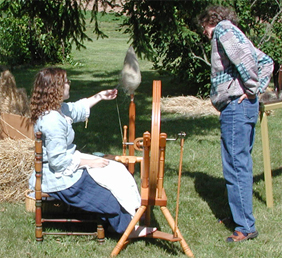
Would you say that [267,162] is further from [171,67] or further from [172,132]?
[171,67]

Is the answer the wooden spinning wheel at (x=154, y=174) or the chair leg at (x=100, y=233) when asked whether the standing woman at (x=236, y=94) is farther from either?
the chair leg at (x=100, y=233)

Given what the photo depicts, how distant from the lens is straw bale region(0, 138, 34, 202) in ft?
13.5

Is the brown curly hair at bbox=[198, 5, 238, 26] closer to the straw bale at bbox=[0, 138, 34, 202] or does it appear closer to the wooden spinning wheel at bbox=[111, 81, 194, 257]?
the wooden spinning wheel at bbox=[111, 81, 194, 257]

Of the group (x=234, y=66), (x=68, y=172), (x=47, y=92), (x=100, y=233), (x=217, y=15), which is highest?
(x=217, y=15)

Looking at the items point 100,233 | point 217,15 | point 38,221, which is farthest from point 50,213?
point 217,15

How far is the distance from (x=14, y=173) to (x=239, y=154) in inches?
84.1

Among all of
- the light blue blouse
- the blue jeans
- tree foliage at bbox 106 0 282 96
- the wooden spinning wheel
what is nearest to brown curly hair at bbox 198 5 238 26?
the blue jeans

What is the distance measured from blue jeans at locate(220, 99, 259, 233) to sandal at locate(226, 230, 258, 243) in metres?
0.03

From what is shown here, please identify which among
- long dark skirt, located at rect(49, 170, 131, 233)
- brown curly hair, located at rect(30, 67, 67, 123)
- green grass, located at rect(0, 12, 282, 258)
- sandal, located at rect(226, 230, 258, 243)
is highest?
brown curly hair, located at rect(30, 67, 67, 123)

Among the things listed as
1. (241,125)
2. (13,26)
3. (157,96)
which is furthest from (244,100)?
(13,26)

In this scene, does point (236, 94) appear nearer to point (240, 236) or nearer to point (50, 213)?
point (240, 236)

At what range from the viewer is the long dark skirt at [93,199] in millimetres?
3152

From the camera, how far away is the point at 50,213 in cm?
356

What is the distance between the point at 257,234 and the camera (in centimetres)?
347
